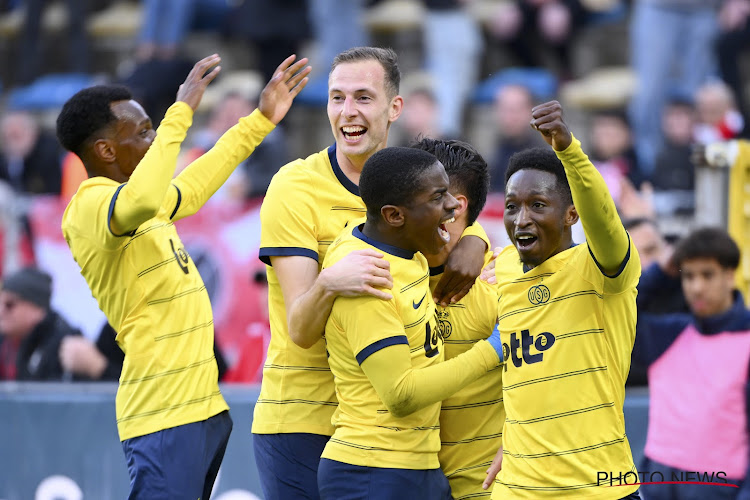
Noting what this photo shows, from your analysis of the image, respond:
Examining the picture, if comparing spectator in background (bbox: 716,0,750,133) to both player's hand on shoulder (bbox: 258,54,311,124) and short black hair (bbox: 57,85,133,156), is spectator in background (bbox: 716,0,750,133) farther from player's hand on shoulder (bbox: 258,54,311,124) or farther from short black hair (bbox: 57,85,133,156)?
short black hair (bbox: 57,85,133,156)

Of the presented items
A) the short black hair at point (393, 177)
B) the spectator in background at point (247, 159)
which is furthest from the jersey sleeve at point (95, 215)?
the spectator in background at point (247, 159)

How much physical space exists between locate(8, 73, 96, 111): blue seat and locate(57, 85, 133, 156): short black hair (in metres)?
7.30

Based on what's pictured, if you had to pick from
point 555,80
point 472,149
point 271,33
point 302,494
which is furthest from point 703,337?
point 271,33

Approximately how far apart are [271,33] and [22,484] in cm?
511

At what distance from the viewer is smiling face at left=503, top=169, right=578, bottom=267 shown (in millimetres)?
3736

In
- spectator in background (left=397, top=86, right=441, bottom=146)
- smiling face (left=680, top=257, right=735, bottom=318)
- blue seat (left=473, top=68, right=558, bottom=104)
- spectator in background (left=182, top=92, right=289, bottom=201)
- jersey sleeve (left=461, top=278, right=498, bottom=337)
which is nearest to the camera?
jersey sleeve (left=461, top=278, right=498, bottom=337)

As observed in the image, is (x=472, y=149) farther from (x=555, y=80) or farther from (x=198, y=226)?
(x=555, y=80)

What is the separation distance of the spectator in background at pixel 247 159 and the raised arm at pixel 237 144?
11.4 feet

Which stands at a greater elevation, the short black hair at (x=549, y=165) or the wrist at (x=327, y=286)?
the short black hair at (x=549, y=165)

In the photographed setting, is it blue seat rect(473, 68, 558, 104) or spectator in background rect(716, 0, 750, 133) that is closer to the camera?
spectator in background rect(716, 0, 750, 133)

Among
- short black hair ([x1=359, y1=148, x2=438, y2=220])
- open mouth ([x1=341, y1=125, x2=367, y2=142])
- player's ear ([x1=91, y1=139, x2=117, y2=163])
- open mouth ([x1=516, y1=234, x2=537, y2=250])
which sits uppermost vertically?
open mouth ([x1=341, y1=125, x2=367, y2=142])

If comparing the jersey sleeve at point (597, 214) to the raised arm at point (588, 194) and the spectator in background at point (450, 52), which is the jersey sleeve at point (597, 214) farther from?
the spectator in background at point (450, 52)

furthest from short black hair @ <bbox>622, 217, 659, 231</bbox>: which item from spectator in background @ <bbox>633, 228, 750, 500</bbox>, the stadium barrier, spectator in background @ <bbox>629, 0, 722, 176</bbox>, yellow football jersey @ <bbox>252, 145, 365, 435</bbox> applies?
yellow football jersey @ <bbox>252, 145, 365, 435</bbox>

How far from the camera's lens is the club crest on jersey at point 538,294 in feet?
12.4
